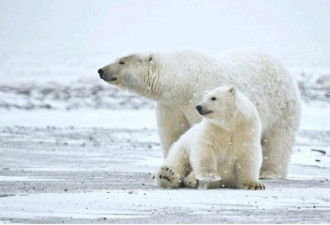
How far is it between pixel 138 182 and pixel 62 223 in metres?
A: 3.61

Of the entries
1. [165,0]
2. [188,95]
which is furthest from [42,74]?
[165,0]

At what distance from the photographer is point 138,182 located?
1009 centimetres

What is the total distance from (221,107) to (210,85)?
2234 millimetres

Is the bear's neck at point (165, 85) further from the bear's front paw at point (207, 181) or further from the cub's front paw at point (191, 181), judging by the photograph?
the bear's front paw at point (207, 181)

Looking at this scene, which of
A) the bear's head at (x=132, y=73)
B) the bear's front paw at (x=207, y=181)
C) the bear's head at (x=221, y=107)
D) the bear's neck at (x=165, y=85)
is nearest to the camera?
the bear's front paw at (x=207, y=181)

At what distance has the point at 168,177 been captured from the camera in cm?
908

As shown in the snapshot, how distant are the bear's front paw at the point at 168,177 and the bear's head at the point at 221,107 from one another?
1.93 feet

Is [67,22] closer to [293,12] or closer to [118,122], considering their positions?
[293,12]

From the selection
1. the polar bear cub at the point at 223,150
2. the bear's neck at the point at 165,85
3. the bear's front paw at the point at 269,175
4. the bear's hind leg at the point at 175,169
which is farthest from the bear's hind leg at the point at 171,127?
the polar bear cub at the point at 223,150

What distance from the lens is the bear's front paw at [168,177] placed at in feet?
29.8

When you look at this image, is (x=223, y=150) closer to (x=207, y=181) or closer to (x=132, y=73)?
(x=207, y=181)

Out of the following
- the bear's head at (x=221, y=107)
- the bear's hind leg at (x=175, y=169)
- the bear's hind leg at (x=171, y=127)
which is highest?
the bear's head at (x=221, y=107)

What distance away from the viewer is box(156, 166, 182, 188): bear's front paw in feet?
29.8

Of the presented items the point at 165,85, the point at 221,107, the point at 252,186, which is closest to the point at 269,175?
the point at 165,85
